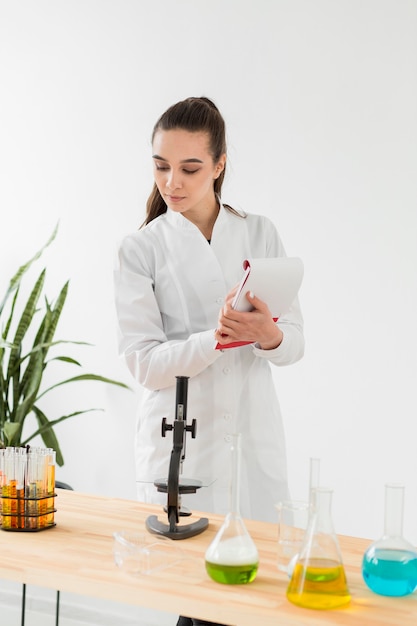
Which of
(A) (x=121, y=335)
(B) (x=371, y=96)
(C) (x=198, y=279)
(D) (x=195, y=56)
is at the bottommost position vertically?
(A) (x=121, y=335)

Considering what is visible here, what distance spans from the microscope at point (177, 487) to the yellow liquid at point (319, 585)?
455 millimetres

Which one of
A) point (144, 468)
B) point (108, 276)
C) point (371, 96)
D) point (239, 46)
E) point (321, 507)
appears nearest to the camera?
point (321, 507)

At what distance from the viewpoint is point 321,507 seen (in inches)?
51.3

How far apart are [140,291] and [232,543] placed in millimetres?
1023

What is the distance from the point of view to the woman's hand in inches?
77.7

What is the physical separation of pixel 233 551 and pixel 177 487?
0.35 m

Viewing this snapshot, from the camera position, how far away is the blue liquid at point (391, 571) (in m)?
1.33

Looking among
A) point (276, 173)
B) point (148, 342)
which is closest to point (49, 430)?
point (276, 173)

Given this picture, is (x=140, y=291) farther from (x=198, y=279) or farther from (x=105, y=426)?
(x=105, y=426)

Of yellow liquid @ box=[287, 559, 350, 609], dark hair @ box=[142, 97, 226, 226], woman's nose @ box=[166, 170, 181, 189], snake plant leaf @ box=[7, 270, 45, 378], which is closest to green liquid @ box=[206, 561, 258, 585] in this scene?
yellow liquid @ box=[287, 559, 350, 609]

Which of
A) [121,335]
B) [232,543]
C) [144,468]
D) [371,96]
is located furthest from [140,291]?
[371,96]

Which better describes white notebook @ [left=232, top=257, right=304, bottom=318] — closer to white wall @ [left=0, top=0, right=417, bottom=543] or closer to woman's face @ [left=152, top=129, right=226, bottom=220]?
woman's face @ [left=152, top=129, right=226, bottom=220]

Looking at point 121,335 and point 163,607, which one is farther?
point 121,335

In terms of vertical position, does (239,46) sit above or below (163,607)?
above
